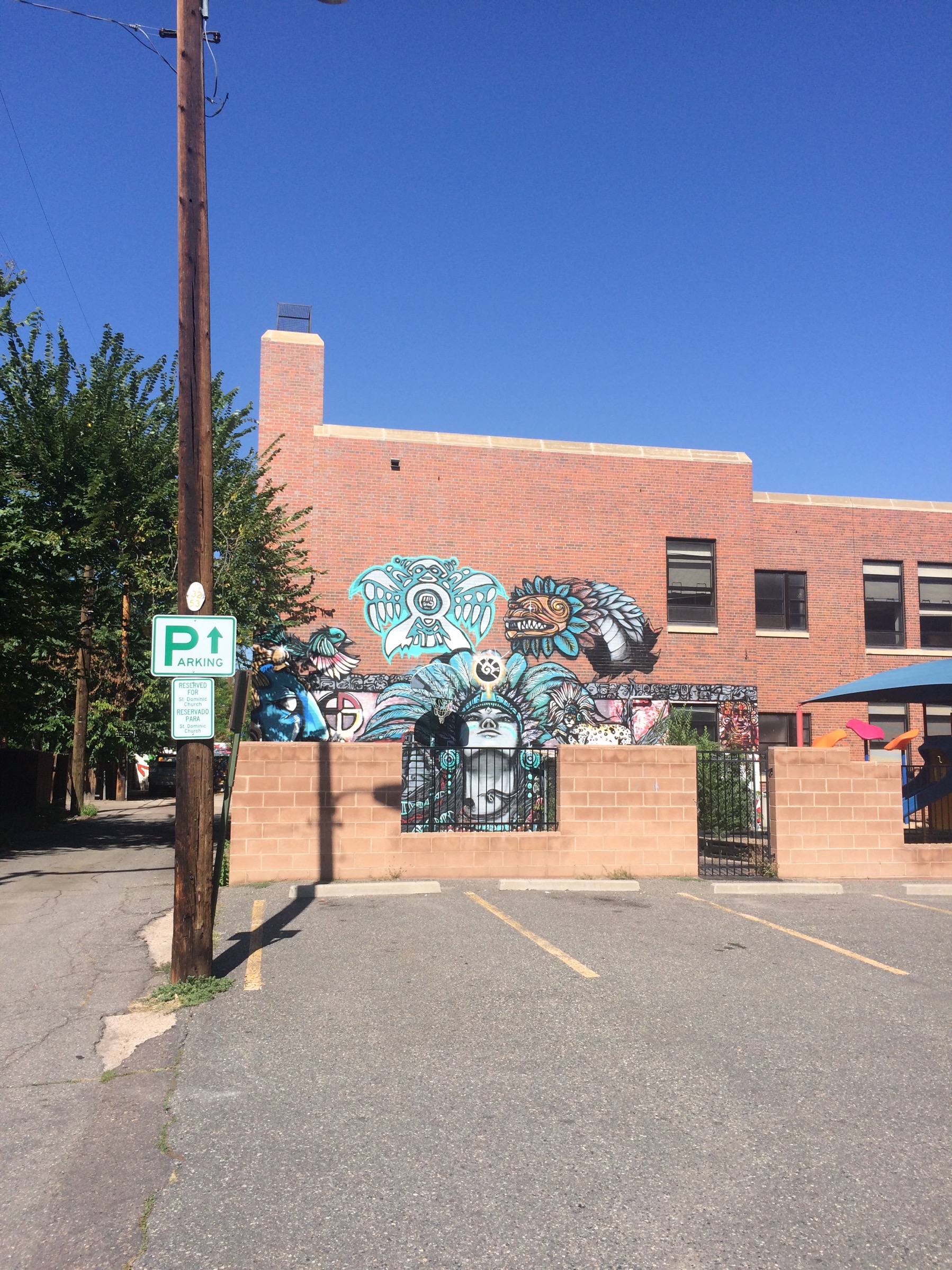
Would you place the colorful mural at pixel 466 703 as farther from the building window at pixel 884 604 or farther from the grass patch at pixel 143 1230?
the grass patch at pixel 143 1230

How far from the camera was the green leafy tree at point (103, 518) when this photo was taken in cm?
1689

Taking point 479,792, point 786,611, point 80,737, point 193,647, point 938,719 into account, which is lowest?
point 479,792

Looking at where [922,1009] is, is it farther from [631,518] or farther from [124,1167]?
[631,518]

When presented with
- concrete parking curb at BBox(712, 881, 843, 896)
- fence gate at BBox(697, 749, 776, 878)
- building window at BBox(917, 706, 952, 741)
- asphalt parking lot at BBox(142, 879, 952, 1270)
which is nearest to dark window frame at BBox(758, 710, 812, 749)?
building window at BBox(917, 706, 952, 741)

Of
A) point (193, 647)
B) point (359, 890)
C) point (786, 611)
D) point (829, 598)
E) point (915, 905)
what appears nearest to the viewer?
point (193, 647)

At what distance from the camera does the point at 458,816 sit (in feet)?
46.1

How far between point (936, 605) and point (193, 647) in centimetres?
2156

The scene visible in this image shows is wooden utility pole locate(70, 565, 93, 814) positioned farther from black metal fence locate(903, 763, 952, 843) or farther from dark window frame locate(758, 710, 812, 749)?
black metal fence locate(903, 763, 952, 843)

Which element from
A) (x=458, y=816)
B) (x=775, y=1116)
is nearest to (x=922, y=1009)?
(x=775, y=1116)

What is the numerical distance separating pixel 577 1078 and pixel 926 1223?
6.55 ft

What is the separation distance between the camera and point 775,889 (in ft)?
42.9

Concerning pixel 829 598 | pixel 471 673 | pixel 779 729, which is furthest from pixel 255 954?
pixel 829 598

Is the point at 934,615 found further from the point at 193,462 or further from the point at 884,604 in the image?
the point at 193,462

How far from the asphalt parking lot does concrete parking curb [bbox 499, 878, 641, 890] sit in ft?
11.5
